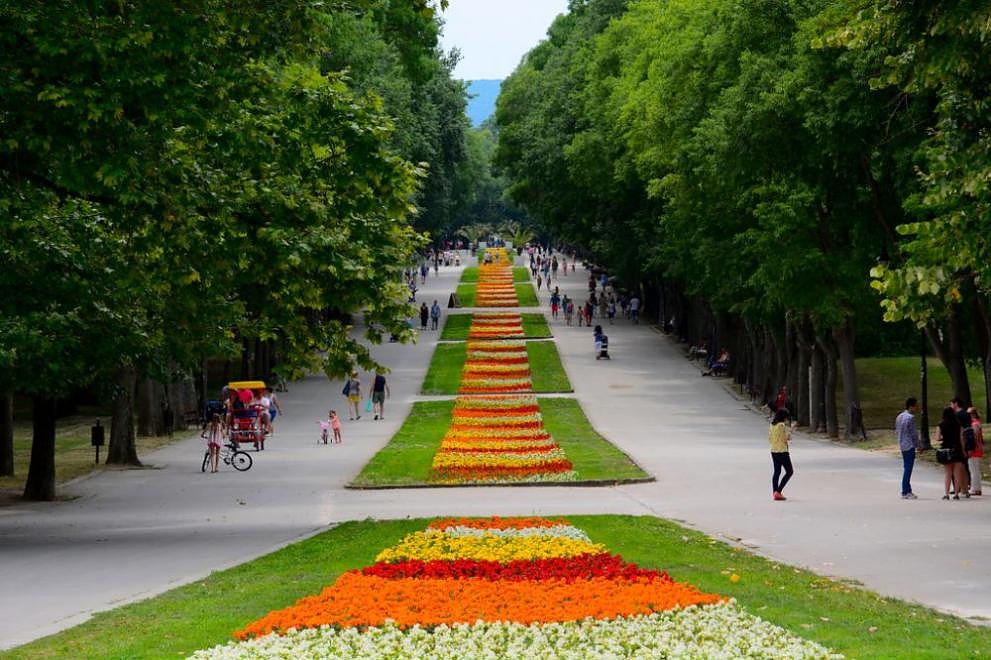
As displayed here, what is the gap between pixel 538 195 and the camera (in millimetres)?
85938

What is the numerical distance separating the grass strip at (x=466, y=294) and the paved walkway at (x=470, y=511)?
163 ft

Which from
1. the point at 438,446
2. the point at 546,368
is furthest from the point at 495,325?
the point at 438,446

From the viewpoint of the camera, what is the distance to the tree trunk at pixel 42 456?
29.8m

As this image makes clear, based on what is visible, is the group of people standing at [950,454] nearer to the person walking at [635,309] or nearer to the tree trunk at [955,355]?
the tree trunk at [955,355]

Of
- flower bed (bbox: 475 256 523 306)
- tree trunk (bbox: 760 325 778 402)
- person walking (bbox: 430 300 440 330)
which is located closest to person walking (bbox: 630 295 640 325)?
flower bed (bbox: 475 256 523 306)

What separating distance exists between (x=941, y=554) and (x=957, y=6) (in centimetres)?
634

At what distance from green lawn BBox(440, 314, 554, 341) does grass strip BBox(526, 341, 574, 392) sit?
4246 mm

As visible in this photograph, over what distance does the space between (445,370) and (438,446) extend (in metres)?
25.0

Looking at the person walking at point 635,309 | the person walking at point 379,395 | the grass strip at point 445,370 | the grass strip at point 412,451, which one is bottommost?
the grass strip at point 412,451

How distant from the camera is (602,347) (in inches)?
2638

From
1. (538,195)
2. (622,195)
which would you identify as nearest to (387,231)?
(622,195)

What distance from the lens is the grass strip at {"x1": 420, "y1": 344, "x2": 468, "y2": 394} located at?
58.7 m

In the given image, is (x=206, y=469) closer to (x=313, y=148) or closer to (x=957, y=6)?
(x=313, y=148)

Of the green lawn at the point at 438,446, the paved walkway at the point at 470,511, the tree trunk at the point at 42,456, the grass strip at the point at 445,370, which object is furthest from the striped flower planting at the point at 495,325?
the tree trunk at the point at 42,456
